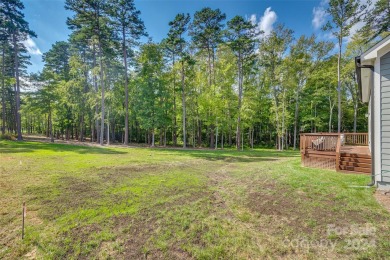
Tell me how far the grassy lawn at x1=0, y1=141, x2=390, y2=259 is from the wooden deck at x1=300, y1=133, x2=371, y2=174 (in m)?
0.89

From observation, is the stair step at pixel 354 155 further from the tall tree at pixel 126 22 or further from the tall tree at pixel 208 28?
the tall tree at pixel 126 22

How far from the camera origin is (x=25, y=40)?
23016 mm

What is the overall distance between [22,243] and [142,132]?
3424cm

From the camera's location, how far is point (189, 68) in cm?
2428

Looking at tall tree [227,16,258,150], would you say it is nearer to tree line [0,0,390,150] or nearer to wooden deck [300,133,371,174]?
tree line [0,0,390,150]

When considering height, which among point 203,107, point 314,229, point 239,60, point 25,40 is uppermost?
point 25,40

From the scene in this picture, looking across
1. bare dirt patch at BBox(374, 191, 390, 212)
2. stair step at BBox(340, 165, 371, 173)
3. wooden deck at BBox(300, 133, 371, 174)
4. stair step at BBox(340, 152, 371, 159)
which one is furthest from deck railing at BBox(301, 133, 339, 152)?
bare dirt patch at BBox(374, 191, 390, 212)

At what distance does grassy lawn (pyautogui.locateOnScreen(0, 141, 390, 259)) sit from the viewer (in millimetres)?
3266

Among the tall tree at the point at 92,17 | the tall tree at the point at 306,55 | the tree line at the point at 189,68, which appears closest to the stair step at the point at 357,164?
the tree line at the point at 189,68

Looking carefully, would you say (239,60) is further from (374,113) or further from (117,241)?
(117,241)

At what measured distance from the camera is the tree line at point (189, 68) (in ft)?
64.8

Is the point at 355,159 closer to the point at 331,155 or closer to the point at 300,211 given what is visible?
the point at 331,155

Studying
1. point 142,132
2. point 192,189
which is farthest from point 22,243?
point 142,132
